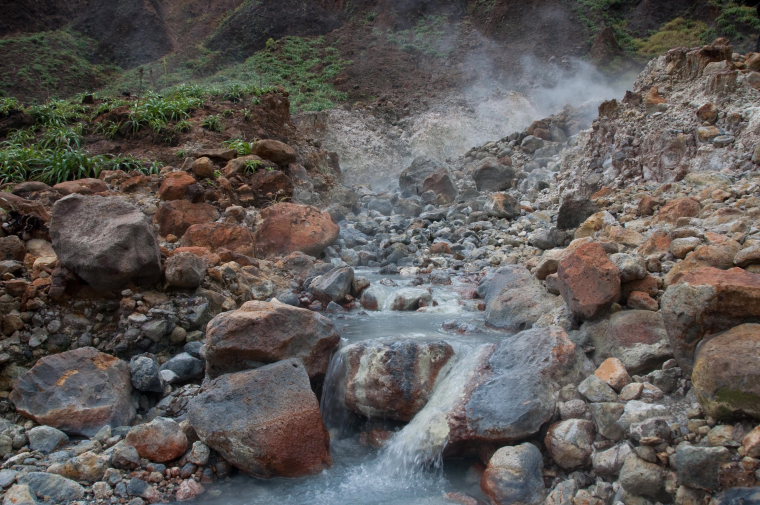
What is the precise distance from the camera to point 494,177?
1173cm

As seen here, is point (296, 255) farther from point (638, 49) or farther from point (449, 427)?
point (638, 49)

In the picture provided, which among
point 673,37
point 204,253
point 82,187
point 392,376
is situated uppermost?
point 673,37

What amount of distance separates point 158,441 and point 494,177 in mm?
9759

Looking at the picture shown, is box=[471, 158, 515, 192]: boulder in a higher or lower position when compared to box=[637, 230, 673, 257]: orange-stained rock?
higher

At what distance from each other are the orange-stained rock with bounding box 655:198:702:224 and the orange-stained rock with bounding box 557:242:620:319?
4.94 feet

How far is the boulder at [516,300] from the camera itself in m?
4.67

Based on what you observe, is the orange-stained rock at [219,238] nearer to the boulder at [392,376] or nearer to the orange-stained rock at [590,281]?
the boulder at [392,376]

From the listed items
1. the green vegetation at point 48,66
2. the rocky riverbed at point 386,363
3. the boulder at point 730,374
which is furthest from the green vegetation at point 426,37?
the boulder at point 730,374

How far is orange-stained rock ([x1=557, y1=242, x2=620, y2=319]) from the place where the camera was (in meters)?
3.85

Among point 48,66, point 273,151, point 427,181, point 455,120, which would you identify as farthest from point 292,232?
point 48,66

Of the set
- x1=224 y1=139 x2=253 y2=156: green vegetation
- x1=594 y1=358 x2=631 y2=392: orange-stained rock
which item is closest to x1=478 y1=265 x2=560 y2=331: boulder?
x1=594 y1=358 x2=631 y2=392: orange-stained rock

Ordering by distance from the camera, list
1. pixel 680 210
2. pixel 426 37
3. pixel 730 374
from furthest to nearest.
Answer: pixel 426 37 < pixel 680 210 < pixel 730 374

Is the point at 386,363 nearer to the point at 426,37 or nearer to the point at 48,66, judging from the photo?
the point at 48,66

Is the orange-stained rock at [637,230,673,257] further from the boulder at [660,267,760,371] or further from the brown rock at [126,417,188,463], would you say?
the brown rock at [126,417,188,463]
